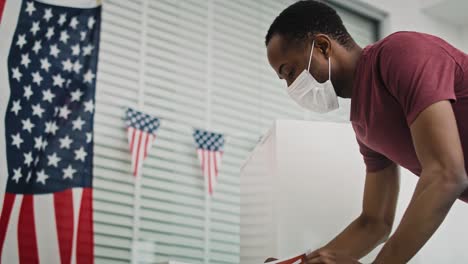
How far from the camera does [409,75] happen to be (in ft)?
4.11

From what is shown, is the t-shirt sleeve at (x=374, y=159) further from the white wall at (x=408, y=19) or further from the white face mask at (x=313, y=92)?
the white wall at (x=408, y=19)

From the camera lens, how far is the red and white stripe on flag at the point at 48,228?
205cm

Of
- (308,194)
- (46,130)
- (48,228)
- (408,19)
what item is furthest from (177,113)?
(408,19)

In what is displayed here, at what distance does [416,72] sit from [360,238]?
0.55 m

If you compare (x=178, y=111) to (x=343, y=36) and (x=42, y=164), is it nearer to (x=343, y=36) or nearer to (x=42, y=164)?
(x=42, y=164)

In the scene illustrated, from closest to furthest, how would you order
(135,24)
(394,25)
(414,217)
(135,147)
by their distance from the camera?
(414,217) < (135,147) < (135,24) < (394,25)

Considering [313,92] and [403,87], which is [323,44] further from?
[403,87]

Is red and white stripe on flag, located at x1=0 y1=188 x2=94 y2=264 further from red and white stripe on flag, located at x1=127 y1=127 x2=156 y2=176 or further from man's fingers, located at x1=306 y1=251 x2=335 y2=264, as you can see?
man's fingers, located at x1=306 y1=251 x2=335 y2=264

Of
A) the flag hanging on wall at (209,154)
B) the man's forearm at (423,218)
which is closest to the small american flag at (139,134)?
the flag hanging on wall at (209,154)

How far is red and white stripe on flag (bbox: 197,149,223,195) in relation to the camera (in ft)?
8.89

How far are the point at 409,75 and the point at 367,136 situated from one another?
0.26 m

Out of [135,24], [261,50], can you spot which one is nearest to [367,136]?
[135,24]

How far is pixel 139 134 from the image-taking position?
2572mm

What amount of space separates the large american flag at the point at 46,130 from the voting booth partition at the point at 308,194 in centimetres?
56
